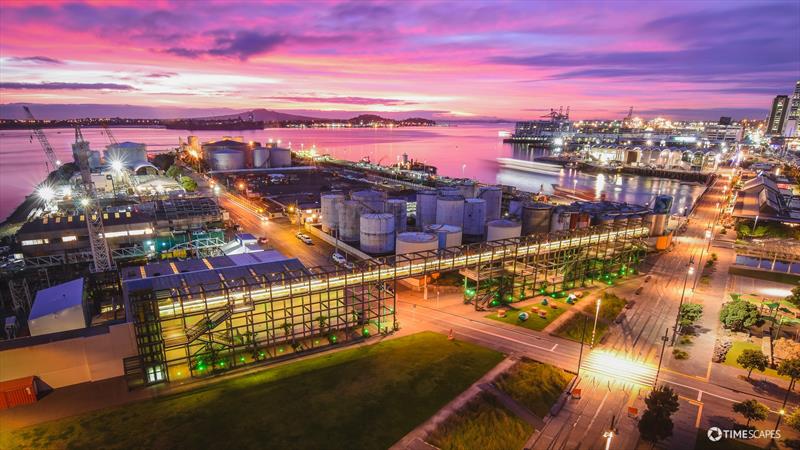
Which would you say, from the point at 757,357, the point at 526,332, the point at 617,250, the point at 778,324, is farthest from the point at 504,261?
the point at 778,324

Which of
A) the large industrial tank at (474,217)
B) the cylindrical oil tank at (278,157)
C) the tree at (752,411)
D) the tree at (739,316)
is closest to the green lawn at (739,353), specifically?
the tree at (739,316)

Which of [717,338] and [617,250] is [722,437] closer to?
[717,338]

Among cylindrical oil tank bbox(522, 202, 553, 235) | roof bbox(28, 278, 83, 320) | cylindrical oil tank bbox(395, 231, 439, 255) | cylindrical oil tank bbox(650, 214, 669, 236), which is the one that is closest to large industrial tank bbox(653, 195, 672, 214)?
cylindrical oil tank bbox(650, 214, 669, 236)

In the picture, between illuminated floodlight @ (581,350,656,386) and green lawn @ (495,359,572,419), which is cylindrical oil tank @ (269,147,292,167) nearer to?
Answer: green lawn @ (495,359,572,419)

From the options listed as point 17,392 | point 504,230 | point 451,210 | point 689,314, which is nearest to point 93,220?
point 17,392

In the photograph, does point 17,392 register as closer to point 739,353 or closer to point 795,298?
point 739,353

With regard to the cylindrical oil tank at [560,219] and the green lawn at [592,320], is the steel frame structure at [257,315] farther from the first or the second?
the cylindrical oil tank at [560,219]
